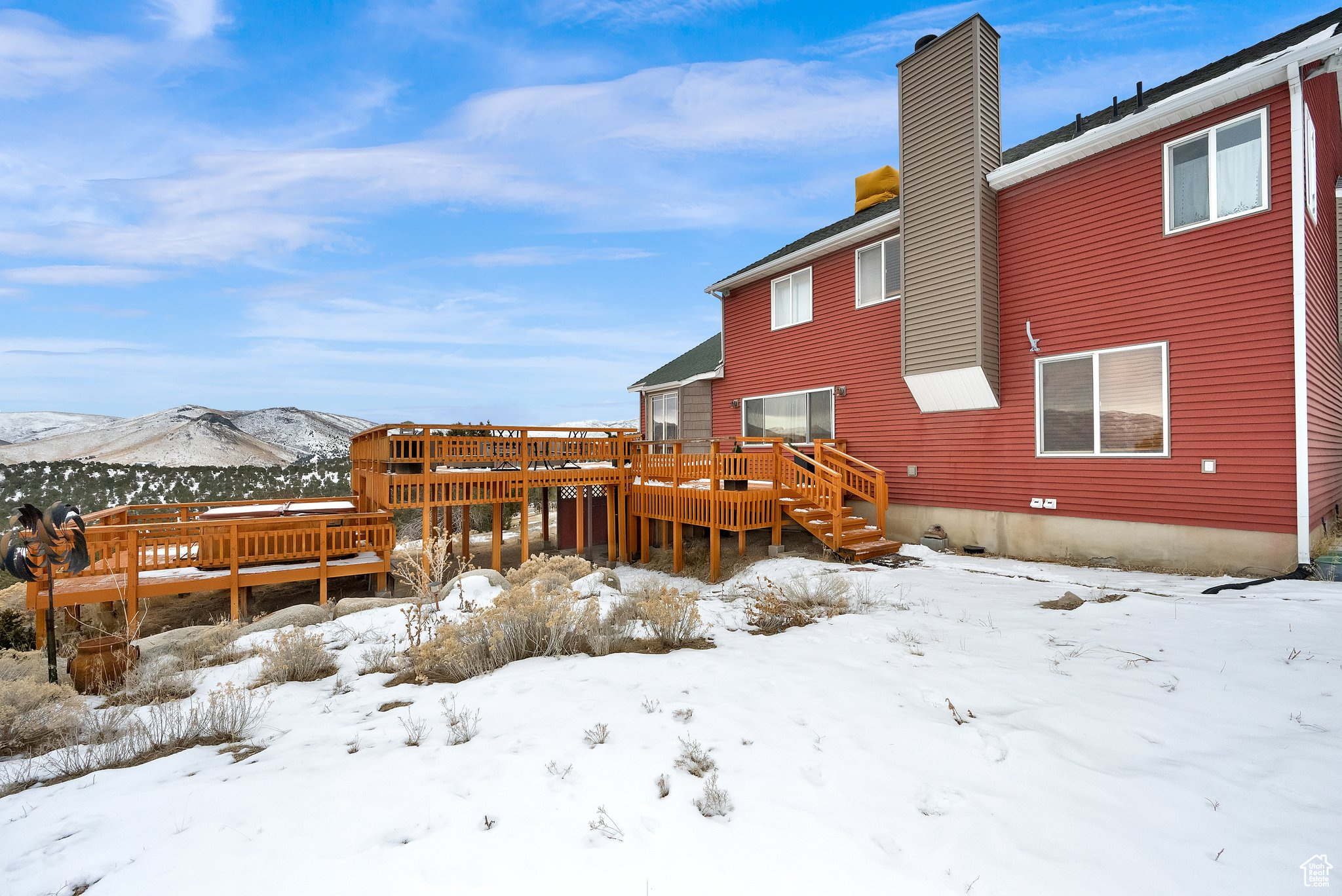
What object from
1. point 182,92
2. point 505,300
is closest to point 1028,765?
point 182,92

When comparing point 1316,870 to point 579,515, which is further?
point 579,515

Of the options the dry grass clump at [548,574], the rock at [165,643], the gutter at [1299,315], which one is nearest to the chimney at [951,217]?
the gutter at [1299,315]

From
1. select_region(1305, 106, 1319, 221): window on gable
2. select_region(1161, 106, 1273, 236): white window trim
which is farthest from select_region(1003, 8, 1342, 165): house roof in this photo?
select_region(1305, 106, 1319, 221): window on gable

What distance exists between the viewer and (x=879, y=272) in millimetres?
11539

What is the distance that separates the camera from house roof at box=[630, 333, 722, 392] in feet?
52.2

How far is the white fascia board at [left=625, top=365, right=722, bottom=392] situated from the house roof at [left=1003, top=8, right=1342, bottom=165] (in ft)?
26.3

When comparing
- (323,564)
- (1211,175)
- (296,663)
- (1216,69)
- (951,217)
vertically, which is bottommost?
(323,564)

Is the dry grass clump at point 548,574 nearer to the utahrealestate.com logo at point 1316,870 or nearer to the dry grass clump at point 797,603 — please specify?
the dry grass clump at point 797,603

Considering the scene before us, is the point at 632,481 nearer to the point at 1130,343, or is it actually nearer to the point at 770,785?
the point at 1130,343

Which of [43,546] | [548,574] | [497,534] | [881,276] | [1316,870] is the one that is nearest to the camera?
[1316,870]

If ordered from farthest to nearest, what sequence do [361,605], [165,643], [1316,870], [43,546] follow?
[361,605] < [165,643] < [43,546] < [1316,870]

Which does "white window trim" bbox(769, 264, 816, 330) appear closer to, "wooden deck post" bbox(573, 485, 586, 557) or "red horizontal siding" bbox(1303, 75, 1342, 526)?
"wooden deck post" bbox(573, 485, 586, 557)

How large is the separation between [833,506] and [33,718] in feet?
29.8

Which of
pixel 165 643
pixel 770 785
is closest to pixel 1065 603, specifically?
pixel 770 785
